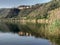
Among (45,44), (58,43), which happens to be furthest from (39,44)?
(58,43)

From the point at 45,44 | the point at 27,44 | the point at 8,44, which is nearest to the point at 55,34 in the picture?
the point at 45,44

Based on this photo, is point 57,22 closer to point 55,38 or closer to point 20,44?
point 55,38

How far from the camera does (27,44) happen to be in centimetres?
3172

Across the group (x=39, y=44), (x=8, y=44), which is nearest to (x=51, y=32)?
(x=39, y=44)

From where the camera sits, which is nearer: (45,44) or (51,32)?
(45,44)

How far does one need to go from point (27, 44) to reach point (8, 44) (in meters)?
2.83

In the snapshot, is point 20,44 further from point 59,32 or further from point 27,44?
point 59,32

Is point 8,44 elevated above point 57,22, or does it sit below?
below

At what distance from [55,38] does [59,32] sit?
47.7 inches

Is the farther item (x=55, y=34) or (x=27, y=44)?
(x=55, y=34)

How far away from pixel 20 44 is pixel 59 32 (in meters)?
6.85

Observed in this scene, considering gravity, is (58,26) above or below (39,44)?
above

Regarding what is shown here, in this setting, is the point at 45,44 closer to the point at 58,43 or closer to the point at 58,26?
the point at 58,43

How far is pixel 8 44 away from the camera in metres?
31.8
